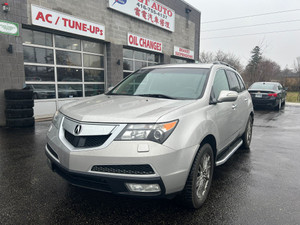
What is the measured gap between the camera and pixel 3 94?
7898 mm

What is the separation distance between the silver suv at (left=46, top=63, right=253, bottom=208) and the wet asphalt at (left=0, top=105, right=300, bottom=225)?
1.10ft

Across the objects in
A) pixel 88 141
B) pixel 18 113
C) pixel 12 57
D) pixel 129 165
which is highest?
pixel 12 57

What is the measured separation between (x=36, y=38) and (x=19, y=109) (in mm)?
3361

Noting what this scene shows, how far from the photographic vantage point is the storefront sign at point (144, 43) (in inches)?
516

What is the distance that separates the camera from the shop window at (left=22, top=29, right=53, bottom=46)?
8.75m

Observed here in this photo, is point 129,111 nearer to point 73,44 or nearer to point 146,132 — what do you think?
point 146,132

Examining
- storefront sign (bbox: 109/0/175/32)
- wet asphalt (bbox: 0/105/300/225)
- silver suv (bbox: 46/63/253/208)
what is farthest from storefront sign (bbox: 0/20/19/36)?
silver suv (bbox: 46/63/253/208)

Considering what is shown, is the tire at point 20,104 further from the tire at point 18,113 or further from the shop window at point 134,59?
the shop window at point 134,59

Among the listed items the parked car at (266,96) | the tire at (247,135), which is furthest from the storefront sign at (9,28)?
the parked car at (266,96)

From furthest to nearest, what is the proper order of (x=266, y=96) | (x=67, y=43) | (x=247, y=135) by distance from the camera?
(x=266, y=96) → (x=67, y=43) → (x=247, y=135)

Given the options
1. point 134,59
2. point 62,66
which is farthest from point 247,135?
point 134,59

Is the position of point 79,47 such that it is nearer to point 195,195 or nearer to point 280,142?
point 280,142

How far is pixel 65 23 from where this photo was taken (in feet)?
31.3

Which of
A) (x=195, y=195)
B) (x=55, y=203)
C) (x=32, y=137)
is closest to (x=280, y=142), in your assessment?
(x=195, y=195)
